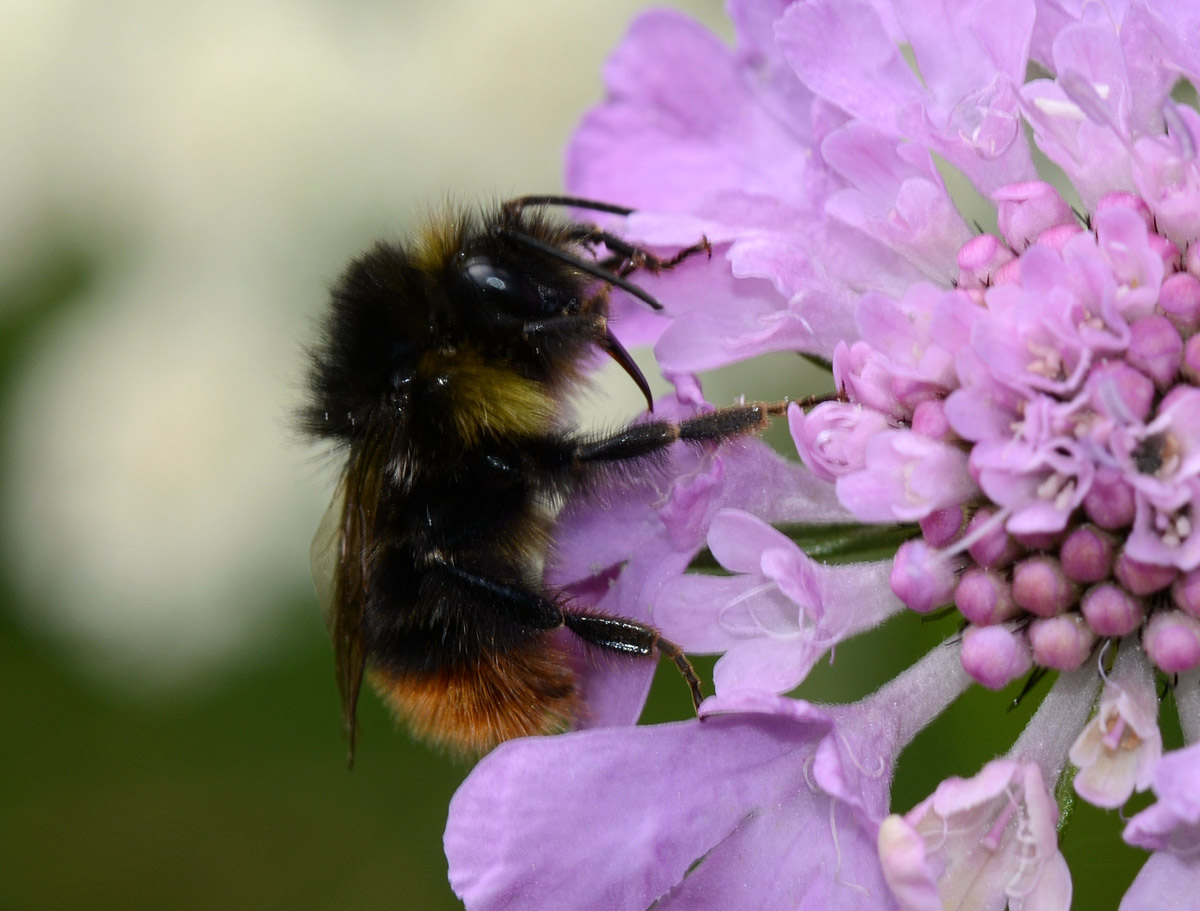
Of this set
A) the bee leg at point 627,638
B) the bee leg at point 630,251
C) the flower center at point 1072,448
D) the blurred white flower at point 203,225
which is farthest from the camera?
the blurred white flower at point 203,225

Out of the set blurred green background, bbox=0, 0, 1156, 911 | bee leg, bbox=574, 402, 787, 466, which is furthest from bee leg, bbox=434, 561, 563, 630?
blurred green background, bbox=0, 0, 1156, 911

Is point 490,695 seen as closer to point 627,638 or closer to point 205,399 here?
point 627,638

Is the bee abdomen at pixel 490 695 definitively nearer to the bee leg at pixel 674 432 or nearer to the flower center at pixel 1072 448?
the bee leg at pixel 674 432

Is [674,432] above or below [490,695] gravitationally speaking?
above

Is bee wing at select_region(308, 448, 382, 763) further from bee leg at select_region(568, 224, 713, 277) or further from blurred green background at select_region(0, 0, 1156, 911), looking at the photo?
blurred green background at select_region(0, 0, 1156, 911)

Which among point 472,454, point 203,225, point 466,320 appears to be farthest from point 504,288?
point 203,225

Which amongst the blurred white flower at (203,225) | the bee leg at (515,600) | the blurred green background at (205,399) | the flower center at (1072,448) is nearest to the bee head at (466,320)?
the bee leg at (515,600)
